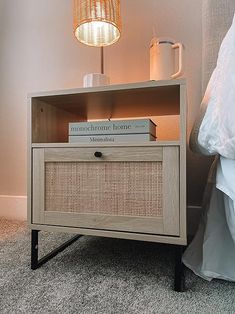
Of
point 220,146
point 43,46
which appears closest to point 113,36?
point 43,46

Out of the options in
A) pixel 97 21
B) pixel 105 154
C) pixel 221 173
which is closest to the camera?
pixel 221 173

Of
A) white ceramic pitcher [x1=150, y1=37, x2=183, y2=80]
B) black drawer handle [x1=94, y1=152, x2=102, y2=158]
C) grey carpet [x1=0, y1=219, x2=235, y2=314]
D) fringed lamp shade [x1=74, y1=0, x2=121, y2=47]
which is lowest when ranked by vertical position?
grey carpet [x1=0, y1=219, x2=235, y2=314]

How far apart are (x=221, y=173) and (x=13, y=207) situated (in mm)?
1106

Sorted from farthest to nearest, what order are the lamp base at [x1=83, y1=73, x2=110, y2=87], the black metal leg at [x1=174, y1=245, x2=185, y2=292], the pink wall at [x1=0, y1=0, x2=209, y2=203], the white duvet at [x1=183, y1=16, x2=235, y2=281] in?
the pink wall at [x1=0, y1=0, x2=209, y2=203]
the lamp base at [x1=83, y1=73, x2=110, y2=87]
the black metal leg at [x1=174, y1=245, x2=185, y2=292]
the white duvet at [x1=183, y1=16, x2=235, y2=281]

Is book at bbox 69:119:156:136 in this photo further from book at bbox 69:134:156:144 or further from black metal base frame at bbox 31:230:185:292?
black metal base frame at bbox 31:230:185:292

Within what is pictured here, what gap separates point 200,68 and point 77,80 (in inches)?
22.6

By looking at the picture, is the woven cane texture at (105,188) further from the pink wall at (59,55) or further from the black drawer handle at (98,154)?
the pink wall at (59,55)

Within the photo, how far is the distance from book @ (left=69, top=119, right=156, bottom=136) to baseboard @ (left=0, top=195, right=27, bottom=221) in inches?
29.4

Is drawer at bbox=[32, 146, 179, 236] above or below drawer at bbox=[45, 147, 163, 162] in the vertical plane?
below

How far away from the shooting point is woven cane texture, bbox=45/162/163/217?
2.15 ft

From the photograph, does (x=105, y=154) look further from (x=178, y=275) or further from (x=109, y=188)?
(x=178, y=275)

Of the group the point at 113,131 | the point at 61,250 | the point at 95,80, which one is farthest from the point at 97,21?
the point at 61,250

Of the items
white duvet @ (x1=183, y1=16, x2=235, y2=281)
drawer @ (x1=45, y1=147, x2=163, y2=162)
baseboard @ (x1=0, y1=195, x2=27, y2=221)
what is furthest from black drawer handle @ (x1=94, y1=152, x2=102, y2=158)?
baseboard @ (x1=0, y1=195, x2=27, y2=221)

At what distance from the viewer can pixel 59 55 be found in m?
1.31
